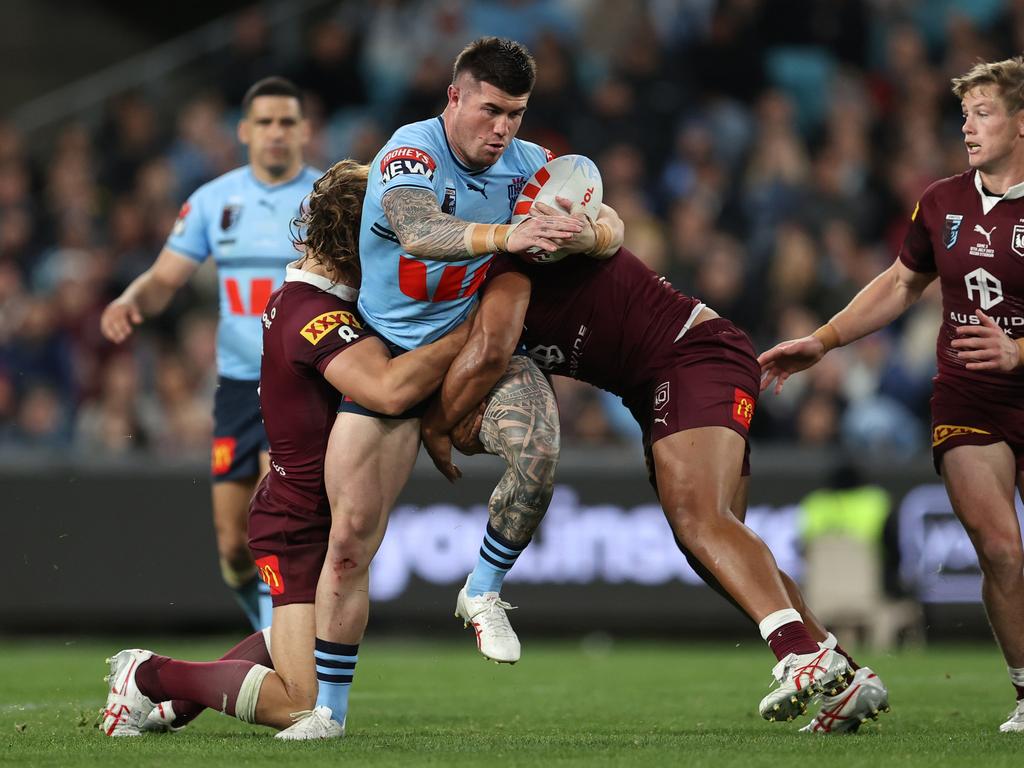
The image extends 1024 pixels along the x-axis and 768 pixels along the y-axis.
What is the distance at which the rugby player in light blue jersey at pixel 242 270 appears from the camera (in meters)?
8.70

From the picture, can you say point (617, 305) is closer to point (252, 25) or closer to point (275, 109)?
point (275, 109)

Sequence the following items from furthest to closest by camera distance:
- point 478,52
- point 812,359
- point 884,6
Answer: point 884,6
point 812,359
point 478,52

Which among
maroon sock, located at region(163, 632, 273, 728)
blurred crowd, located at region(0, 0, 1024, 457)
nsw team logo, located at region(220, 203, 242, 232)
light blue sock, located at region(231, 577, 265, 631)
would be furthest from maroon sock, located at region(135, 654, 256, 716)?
blurred crowd, located at region(0, 0, 1024, 457)

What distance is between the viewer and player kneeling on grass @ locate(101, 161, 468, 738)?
6430mm

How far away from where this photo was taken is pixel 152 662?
6688mm

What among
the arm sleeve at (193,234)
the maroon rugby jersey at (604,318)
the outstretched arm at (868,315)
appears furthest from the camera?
the arm sleeve at (193,234)

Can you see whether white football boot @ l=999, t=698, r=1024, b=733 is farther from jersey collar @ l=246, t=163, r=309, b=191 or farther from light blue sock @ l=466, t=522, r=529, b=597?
jersey collar @ l=246, t=163, r=309, b=191

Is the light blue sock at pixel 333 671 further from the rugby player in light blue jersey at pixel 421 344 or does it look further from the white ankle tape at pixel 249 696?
the white ankle tape at pixel 249 696

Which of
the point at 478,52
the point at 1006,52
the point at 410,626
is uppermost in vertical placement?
the point at 1006,52

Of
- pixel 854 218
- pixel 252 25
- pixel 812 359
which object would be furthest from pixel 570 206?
pixel 252 25

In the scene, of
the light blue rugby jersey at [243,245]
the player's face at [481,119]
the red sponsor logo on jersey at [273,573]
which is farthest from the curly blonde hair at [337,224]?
the light blue rugby jersey at [243,245]

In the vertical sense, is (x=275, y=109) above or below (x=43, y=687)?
above

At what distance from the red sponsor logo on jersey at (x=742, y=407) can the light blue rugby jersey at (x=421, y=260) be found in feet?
3.78

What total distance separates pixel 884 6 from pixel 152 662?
12.5 metres
